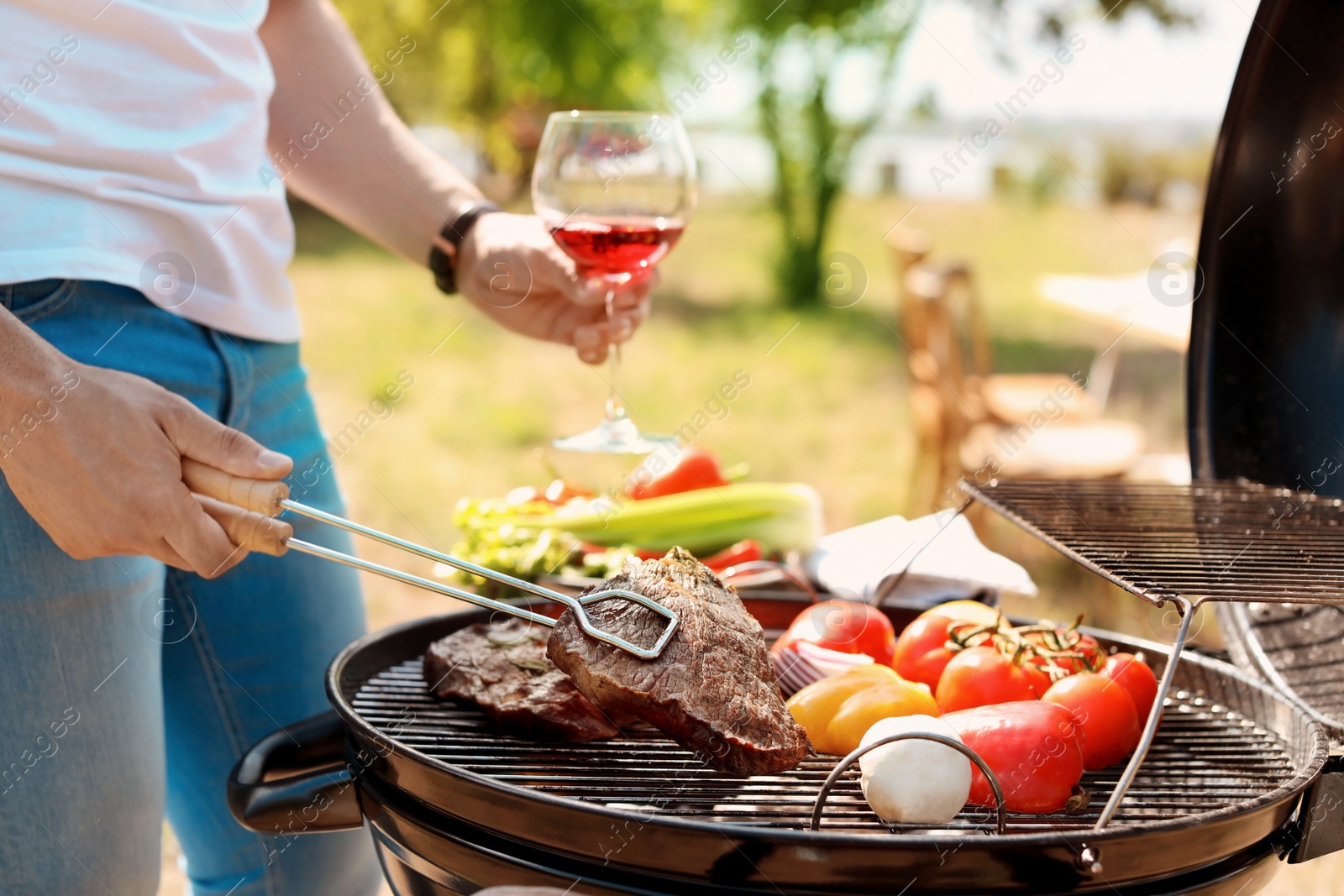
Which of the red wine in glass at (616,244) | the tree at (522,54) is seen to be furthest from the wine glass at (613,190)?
the tree at (522,54)

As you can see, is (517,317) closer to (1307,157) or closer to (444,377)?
(1307,157)

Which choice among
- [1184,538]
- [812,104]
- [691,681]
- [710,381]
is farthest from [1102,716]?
[812,104]

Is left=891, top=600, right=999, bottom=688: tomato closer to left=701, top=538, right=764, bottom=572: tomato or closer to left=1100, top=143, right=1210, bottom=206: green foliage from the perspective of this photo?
left=701, top=538, right=764, bottom=572: tomato

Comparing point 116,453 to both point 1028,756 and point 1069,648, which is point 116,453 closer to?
point 1028,756

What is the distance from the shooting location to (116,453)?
1308 millimetres

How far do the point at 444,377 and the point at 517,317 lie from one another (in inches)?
353

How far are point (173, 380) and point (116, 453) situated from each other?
427mm

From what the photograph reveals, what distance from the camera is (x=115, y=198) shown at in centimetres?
160

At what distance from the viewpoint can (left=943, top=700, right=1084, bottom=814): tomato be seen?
139cm

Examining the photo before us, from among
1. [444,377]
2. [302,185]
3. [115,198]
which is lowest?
[444,377]

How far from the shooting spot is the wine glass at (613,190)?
1.89 meters

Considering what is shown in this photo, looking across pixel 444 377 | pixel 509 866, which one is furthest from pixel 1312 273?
pixel 444 377

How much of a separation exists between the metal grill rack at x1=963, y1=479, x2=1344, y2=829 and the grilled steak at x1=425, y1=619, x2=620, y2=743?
71 cm

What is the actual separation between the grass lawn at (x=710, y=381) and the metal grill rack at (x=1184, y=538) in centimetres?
267
